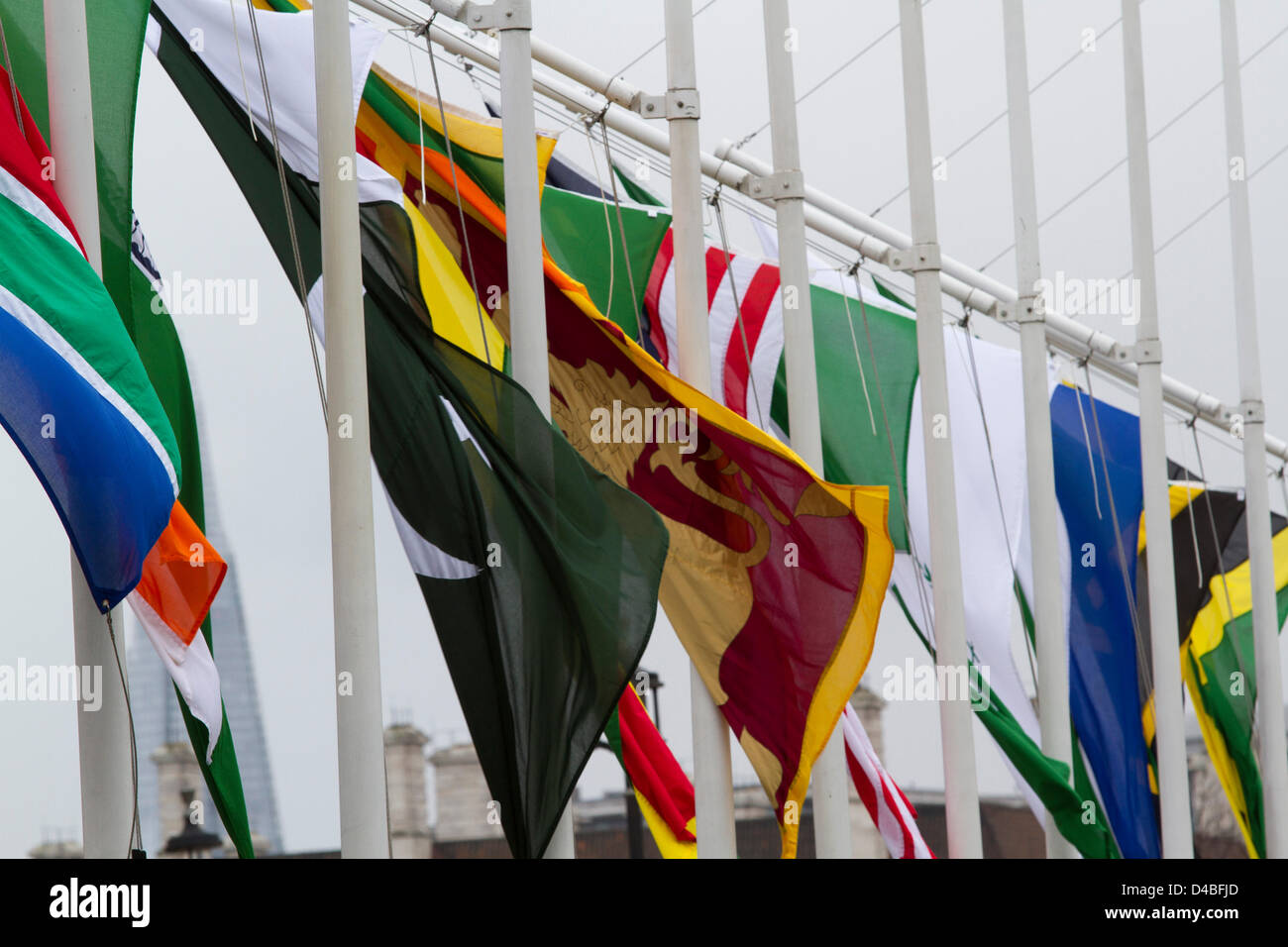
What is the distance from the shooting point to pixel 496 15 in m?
12.3

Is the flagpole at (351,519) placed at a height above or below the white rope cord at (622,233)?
below

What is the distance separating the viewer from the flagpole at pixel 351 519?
1001 cm

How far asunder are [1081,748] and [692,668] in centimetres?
840

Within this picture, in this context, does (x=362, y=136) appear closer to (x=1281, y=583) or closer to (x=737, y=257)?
(x=737, y=257)

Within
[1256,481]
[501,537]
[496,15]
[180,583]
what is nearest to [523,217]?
[496,15]

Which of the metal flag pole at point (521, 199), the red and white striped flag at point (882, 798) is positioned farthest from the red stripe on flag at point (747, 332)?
the metal flag pole at point (521, 199)

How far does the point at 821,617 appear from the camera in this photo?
12477 mm

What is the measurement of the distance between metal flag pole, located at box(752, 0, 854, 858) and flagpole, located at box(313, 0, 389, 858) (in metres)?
5.05

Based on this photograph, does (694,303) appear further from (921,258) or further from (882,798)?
(882,798)

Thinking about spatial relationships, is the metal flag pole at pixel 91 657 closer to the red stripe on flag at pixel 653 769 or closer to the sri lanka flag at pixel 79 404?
the sri lanka flag at pixel 79 404

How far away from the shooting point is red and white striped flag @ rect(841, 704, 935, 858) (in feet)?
50.8

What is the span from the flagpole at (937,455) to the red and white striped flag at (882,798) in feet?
1.86
